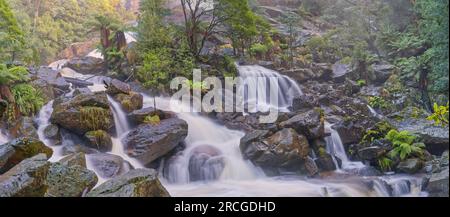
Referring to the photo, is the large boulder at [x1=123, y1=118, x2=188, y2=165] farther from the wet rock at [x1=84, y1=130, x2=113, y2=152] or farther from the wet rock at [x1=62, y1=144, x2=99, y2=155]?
the wet rock at [x1=62, y1=144, x2=99, y2=155]

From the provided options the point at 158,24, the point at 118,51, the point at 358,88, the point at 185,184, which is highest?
the point at 158,24

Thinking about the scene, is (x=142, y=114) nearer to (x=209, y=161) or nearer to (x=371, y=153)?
(x=209, y=161)

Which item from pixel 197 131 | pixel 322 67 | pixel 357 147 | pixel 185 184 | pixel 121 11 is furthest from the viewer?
pixel 121 11

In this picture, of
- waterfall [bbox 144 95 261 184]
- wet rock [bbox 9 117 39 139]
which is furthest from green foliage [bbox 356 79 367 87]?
wet rock [bbox 9 117 39 139]

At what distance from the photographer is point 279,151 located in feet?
24.7

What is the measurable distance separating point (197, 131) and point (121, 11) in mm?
10146

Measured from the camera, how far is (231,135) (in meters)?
9.12

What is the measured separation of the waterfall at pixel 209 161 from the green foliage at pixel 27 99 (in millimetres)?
3593

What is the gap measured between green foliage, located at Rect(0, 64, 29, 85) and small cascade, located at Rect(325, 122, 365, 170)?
7202 mm

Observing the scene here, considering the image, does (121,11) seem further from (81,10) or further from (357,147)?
(357,147)

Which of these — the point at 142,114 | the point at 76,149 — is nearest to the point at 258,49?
the point at 142,114

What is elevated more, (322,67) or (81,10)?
(81,10)

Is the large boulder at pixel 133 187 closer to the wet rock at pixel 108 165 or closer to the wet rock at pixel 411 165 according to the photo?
the wet rock at pixel 108 165
